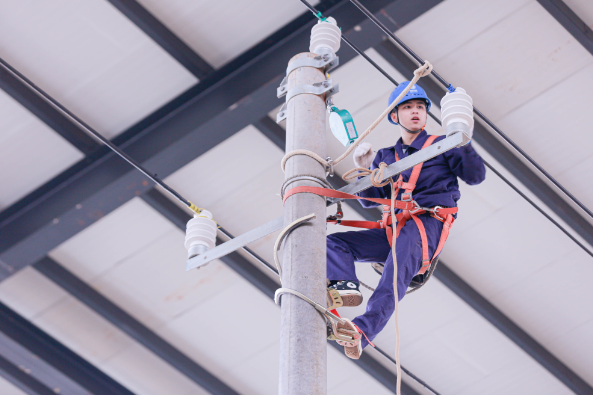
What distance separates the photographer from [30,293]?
7.13m

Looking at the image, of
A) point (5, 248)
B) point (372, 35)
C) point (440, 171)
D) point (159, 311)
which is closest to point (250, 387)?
point (159, 311)

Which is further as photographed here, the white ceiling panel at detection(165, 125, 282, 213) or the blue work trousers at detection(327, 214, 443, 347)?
the white ceiling panel at detection(165, 125, 282, 213)

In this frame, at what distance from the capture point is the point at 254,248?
7047 millimetres

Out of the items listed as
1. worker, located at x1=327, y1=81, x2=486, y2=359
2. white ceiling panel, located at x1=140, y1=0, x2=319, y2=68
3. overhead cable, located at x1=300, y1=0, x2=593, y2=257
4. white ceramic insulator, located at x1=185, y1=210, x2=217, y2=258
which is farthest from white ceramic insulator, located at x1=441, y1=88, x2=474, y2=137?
white ceiling panel, located at x1=140, y1=0, x2=319, y2=68

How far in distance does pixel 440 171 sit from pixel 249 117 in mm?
2450

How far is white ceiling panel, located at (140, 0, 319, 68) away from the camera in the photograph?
5914mm

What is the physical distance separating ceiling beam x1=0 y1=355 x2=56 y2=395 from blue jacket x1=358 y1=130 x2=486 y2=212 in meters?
4.75

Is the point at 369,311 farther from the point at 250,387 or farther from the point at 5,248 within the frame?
the point at 250,387

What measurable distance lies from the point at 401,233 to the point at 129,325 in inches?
182

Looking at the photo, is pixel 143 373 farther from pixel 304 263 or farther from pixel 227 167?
pixel 304 263

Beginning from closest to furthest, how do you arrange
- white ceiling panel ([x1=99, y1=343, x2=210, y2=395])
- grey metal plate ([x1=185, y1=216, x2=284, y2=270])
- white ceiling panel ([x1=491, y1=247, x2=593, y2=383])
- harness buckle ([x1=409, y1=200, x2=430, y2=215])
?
grey metal plate ([x1=185, y1=216, x2=284, y2=270]), harness buckle ([x1=409, y1=200, x2=430, y2=215]), white ceiling panel ([x1=491, y1=247, x2=593, y2=383]), white ceiling panel ([x1=99, y1=343, x2=210, y2=395])

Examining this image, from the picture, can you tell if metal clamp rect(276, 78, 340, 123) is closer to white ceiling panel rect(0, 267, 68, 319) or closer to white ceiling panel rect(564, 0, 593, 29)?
white ceiling panel rect(564, 0, 593, 29)

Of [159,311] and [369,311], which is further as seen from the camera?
[159,311]

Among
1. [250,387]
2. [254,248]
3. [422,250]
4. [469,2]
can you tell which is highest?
[469,2]
